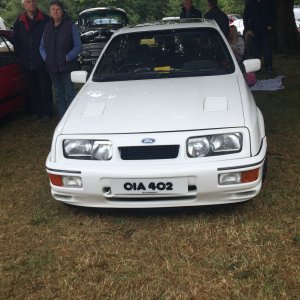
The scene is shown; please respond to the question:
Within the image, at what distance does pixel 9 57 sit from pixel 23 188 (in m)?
3.08

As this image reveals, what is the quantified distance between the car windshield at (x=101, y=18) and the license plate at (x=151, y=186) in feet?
36.8

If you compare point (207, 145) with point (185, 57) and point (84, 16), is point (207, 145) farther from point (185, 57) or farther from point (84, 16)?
point (84, 16)

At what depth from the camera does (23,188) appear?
441 cm

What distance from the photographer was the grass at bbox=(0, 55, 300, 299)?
2688 mm

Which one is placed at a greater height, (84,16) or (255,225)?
(255,225)

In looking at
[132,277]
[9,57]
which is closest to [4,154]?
[9,57]

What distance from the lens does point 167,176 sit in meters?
3.14

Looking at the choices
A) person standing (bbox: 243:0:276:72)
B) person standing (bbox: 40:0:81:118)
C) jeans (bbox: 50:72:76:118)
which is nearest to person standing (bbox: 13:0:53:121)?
person standing (bbox: 40:0:81:118)

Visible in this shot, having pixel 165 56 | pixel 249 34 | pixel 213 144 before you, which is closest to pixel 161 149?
pixel 213 144

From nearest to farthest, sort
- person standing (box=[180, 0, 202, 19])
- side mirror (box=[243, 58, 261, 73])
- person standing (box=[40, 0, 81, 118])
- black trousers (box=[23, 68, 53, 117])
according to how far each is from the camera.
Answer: side mirror (box=[243, 58, 261, 73]) < person standing (box=[40, 0, 81, 118]) < black trousers (box=[23, 68, 53, 117]) < person standing (box=[180, 0, 202, 19])

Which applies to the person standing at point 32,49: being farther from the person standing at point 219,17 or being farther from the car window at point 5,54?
the person standing at point 219,17

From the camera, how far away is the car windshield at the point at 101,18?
1384 centimetres

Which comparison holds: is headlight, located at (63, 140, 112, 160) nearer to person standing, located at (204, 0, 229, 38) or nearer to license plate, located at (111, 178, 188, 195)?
license plate, located at (111, 178, 188, 195)

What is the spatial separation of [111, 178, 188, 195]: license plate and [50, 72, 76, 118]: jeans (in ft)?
9.85
